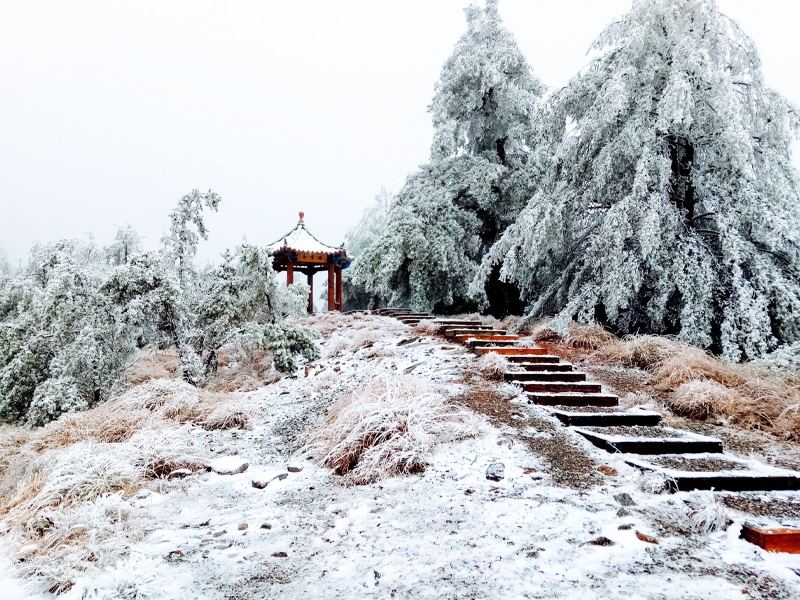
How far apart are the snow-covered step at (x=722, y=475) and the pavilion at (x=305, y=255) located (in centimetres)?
1170

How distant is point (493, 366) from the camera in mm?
4473

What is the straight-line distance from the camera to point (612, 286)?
19.4 ft

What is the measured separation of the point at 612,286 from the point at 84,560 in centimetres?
577

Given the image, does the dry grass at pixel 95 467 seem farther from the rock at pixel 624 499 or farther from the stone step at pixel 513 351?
the stone step at pixel 513 351

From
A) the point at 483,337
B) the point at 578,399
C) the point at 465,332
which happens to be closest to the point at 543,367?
the point at 578,399

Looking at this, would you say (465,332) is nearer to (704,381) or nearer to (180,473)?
(704,381)

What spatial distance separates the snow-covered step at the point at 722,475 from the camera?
2365 mm

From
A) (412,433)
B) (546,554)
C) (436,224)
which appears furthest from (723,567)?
(436,224)

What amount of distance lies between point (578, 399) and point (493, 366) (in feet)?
2.96

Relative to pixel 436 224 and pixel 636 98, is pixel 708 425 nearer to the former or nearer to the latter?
pixel 636 98

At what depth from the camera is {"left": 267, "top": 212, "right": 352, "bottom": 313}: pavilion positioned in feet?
43.9

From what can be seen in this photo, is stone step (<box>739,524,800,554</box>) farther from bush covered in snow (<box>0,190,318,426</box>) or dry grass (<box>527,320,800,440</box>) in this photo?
bush covered in snow (<box>0,190,318,426</box>)

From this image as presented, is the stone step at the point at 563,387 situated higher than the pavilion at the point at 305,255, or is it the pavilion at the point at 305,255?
the pavilion at the point at 305,255

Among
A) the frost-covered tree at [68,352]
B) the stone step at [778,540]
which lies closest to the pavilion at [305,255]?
the frost-covered tree at [68,352]
